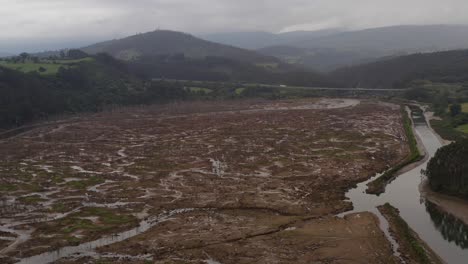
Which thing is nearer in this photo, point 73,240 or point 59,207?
point 73,240

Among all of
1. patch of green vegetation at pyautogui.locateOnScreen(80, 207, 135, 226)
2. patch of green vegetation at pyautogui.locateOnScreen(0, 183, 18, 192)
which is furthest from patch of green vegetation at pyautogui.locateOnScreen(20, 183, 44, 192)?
patch of green vegetation at pyautogui.locateOnScreen(80, 207, 135, 226)

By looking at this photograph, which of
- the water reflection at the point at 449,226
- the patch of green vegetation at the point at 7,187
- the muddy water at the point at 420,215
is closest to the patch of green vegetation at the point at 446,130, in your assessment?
the muddy water at the point at 420,215

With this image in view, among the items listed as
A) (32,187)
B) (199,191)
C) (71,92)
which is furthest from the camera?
(71,92)

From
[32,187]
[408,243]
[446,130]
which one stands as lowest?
[408,243]

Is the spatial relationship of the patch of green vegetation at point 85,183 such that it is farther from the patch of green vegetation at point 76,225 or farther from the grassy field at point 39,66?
the grassy field at point 39,66

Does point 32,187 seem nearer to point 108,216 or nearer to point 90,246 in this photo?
point 108,216

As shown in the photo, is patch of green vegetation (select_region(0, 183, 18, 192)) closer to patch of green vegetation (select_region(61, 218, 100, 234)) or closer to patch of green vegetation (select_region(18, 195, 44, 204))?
patch of green vegetation (select_region(18, 195, 44, 204))

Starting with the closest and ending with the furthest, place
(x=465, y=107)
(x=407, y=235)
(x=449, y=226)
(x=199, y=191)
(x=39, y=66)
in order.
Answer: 1. (x=407, y=235)
2. (x=449, y=226)
3. (x=199, y=191)
4. (x=465, y=107)
5. (x=39, y=66)

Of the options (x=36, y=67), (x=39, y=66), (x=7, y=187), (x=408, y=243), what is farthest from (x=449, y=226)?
(x=39, y=66)
